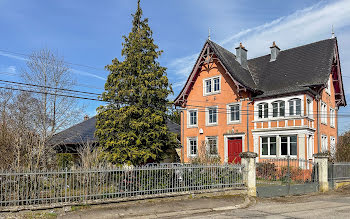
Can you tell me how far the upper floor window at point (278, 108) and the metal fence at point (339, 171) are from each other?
4.96m

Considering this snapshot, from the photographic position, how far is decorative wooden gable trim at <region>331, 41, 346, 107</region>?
2338 cm

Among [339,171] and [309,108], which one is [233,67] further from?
[339,171]

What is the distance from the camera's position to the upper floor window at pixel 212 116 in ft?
78.6

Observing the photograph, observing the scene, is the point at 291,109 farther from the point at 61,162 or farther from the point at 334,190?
the point at 61,162

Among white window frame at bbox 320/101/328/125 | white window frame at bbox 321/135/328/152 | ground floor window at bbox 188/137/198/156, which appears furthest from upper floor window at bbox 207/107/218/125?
white window frame at bbox 321/135/328/152

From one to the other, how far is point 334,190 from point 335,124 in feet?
37.5

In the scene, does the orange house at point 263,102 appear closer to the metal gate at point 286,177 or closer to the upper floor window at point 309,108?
the upper floor window at point 309,108

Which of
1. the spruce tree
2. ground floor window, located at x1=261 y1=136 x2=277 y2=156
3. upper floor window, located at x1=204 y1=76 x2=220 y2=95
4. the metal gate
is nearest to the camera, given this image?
the spruce tree

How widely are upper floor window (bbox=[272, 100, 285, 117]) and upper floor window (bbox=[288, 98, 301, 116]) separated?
535 millimetres


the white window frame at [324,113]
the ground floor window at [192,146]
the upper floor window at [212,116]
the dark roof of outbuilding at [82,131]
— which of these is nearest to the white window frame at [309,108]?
the white window frame at [324,113]

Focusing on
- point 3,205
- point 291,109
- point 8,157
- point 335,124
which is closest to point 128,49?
point 8,157

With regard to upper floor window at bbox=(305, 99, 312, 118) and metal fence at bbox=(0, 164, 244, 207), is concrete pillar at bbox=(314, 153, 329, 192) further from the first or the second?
metal fence at bbox=(0, 164, 244, 207)

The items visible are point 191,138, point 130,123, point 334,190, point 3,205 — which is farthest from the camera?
point 191,138

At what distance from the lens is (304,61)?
22.5 m
